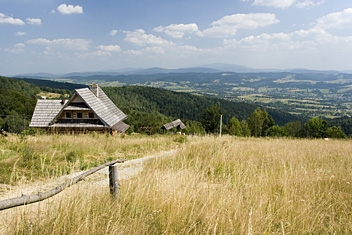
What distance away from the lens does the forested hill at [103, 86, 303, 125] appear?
12188 centimetres

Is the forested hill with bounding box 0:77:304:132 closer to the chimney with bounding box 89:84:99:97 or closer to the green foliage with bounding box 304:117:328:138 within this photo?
the green foliage with bounding box 304:117:328:138

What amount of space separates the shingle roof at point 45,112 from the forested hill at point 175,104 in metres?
86.7

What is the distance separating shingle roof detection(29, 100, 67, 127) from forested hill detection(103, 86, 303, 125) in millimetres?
86708

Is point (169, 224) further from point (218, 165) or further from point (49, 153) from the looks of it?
point (49, 153)

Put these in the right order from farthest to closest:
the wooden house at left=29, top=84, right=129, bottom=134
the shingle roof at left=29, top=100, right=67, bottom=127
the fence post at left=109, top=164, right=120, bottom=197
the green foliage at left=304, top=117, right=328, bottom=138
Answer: the green foliage at left=304, top=117, right=328, bottom=138
the shingle roof at left=29, top=100, right=67, bottom=127
the wooden house at left=29, top=84, right=129, bottom=134
the fence post at left=109, top=164, right=120, bottom=197

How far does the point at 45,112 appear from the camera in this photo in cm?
2845

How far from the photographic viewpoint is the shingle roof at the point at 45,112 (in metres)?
27.6

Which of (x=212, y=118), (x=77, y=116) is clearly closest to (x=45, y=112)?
(x=77, y=116)

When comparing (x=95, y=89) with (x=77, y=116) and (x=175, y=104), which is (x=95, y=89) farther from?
(x=175, y=104)

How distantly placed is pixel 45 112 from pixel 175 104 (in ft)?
346

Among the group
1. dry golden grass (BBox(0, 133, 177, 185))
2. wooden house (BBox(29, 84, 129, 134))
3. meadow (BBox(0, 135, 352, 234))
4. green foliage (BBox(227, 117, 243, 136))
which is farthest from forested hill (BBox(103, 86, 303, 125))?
meadow (BBox(0, 135, 352, 234))

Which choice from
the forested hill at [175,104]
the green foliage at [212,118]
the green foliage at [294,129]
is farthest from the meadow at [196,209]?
the forested hill at [175,104]

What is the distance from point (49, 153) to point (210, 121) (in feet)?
185

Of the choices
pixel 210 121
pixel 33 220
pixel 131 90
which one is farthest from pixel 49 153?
pixel 131 90
